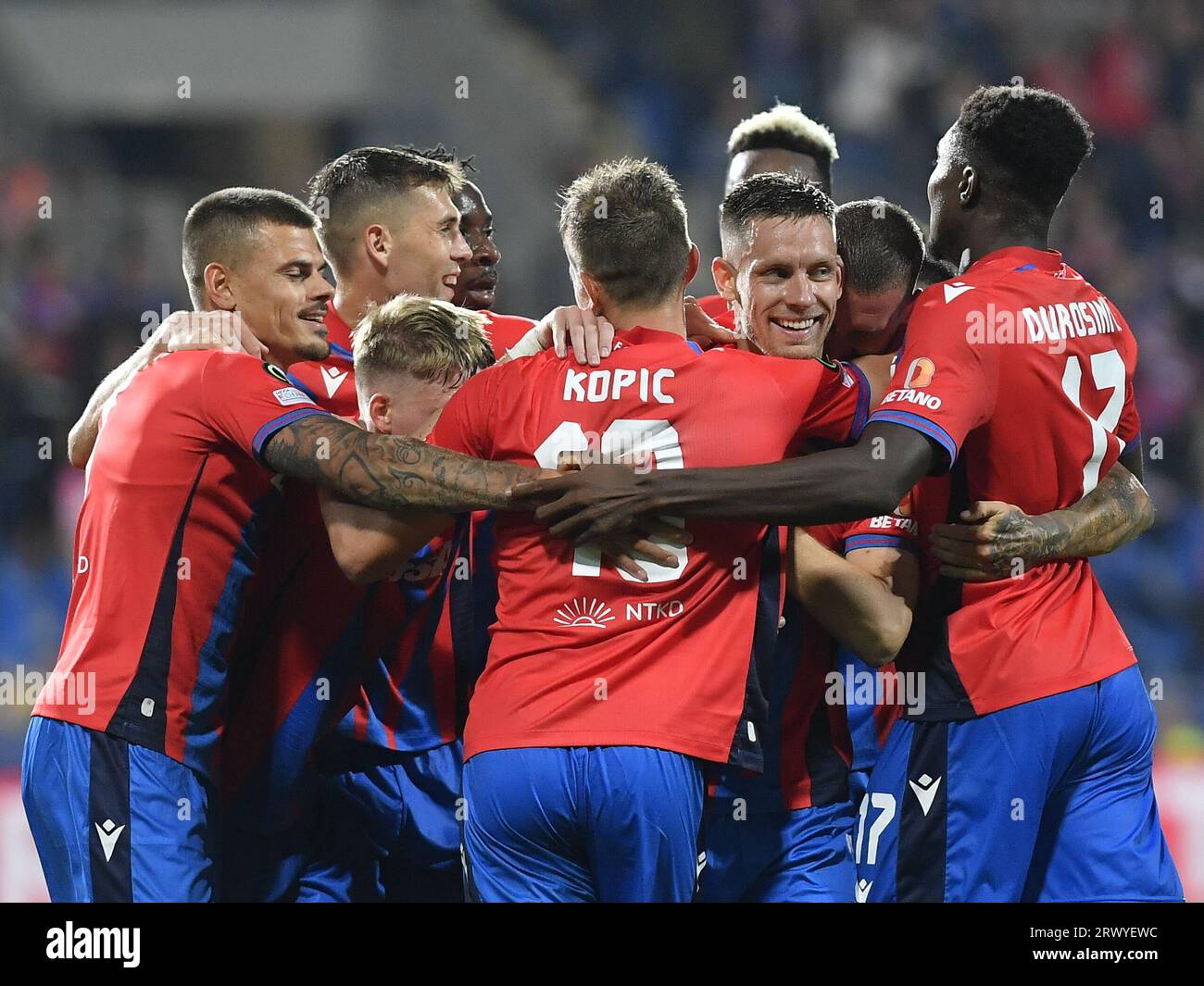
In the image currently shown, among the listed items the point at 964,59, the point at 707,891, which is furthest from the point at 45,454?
the point at 964,59

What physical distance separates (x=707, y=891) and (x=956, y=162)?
1938mm

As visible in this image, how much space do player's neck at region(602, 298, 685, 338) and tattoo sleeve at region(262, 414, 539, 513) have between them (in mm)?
407

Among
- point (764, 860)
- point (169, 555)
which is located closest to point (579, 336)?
point (169, 555)

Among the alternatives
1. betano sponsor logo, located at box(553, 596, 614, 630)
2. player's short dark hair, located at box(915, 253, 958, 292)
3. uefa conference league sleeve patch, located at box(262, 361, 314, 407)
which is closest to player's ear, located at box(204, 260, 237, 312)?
uefa conference league sleeve patch, located at box(262, 361, 314, 407)

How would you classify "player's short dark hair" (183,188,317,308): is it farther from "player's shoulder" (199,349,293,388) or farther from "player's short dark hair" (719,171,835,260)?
"player's short dark hair" (719,171,835,260)

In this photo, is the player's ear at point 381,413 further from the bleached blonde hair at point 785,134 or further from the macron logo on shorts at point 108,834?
the bleached blonde hair at point 785,134

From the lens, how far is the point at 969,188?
149 inches

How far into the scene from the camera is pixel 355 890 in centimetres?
441

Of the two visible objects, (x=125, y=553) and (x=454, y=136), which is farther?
(x=454, y=136)

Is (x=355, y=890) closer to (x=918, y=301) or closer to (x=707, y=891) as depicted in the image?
(x=707, y=891)

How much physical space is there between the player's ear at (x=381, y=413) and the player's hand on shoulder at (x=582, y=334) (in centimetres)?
43

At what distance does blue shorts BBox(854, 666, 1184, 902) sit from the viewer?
355 centimetres

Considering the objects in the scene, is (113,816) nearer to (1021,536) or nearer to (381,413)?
(381,413)

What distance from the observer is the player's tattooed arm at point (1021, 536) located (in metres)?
3.52
